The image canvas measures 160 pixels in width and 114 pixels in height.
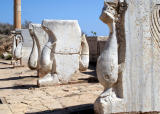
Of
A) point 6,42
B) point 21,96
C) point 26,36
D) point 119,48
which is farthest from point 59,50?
point 6,42

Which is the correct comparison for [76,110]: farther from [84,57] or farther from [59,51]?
[84,57]

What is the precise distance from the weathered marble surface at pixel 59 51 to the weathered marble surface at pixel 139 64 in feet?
9.92

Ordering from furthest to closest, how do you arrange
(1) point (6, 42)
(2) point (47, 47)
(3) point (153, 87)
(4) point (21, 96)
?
(1) point (6, 42) < (2) point (47, 47) < (4) point (21, 96) < (3) point (153, 87)

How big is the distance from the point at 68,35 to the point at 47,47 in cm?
65

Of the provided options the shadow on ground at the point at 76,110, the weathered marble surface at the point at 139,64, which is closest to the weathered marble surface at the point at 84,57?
the shadow on ground at the point at 76,110

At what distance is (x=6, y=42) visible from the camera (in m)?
19.4

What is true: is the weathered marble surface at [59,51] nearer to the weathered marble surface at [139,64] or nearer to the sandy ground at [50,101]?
the sandy ground at [50,101]

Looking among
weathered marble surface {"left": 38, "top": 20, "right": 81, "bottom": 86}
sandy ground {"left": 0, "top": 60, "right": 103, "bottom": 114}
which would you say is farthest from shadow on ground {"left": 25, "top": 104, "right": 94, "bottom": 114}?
weathered marble surface {"left": 38, "top": 20, "right": 81, "bottom": 86}

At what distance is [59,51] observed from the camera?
5.93 meters

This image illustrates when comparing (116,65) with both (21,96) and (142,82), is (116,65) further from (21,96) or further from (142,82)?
(21,96)

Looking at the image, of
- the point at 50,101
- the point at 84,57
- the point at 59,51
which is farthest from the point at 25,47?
the point at 50,101

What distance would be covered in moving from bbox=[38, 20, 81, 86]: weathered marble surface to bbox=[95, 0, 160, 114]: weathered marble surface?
9.92 feet

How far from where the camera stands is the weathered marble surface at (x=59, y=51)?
5.82 metres

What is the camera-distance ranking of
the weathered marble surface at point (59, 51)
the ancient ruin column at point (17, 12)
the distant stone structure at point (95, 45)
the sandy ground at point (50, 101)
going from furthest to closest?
the ancient ruin column at point (17, 12) < the distant stone structure at point (95, 45) < the weathered marble surface at point (59, 51) < the sandy ground at point (50, 101)
